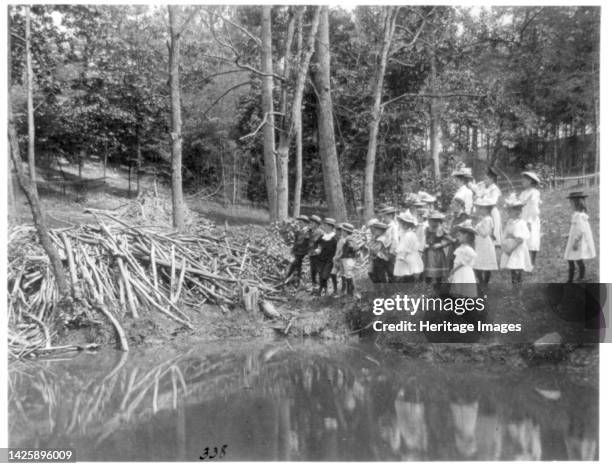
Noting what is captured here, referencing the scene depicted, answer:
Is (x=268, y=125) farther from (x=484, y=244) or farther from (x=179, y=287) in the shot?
(x=484, y=244)

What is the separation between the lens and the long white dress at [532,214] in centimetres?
786

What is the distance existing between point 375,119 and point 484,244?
5.01m

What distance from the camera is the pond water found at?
5441mm

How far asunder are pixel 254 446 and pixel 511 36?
7685mm

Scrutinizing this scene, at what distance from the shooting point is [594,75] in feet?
22.6

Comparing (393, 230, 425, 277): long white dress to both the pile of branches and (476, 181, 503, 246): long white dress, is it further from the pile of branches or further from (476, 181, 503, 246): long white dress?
the pile of branches

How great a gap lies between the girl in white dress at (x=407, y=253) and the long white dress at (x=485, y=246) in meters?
0.93

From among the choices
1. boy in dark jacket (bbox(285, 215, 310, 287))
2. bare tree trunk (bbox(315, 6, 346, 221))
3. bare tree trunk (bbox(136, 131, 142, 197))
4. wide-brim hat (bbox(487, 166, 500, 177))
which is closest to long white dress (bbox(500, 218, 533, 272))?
wide-brim hat (bbox(487, 166, 500, 177))

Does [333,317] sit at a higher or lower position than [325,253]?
lower

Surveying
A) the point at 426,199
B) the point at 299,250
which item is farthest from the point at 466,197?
the point at 299,250

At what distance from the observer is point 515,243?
7.87m

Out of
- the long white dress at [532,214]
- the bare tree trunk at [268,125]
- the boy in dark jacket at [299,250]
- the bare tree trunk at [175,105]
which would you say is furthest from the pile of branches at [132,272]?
the long white dress at [532,214]

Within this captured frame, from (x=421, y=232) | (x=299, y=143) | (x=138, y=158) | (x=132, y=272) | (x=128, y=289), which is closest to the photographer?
(x=421, y=232)

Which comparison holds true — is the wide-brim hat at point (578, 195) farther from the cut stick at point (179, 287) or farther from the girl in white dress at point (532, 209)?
the cut stick at point (179, 287)
